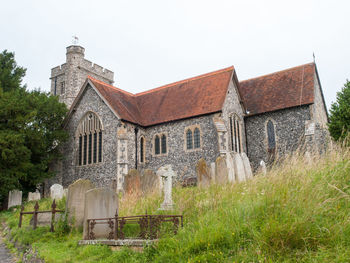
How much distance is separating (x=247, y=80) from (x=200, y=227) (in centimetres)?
2151

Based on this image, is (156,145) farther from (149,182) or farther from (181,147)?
(149,182)

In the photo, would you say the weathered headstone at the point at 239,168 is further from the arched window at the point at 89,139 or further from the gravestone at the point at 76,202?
the arched window at the point at 89,139

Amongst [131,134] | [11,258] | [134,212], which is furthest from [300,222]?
[131,134]

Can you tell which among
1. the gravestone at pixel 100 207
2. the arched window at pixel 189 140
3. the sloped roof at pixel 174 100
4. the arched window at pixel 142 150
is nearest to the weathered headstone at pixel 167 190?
the gravestone at pixel 100 207

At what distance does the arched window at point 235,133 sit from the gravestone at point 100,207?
13000mm

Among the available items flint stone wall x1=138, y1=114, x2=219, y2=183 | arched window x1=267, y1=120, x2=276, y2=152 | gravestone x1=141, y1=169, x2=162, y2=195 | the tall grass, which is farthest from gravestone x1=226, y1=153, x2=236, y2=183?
arched window x1=267, y1=120, x2=276, y2=152

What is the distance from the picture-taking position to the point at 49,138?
2205cm

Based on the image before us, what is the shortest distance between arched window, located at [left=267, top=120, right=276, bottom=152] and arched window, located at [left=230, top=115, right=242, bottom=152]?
76.7 inches

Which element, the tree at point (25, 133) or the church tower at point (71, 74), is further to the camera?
the church tower at point (71, 74)

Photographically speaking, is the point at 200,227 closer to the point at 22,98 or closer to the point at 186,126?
the point at 186,126

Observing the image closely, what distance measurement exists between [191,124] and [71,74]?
19.3 m

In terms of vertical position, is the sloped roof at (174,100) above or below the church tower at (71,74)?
below

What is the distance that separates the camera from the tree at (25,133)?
59.8ft

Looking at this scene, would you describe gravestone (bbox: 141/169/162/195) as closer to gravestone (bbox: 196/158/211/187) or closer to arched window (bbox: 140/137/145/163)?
gravestone (bbox: 196/158/211/187)
